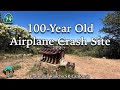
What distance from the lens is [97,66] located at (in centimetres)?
629

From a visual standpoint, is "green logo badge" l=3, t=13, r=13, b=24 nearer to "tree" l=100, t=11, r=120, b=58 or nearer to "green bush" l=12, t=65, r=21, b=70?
"green bush" l=12, t=65, r=21, b=70

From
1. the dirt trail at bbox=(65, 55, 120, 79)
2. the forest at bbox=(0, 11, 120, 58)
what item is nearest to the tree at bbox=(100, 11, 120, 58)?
the forest at bbox=(0, 11, 120, 58)

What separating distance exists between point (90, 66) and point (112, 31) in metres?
0.81

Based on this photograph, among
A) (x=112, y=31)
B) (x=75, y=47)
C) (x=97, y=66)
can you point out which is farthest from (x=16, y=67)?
(x=112, y=31)

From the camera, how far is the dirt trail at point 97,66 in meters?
6.06

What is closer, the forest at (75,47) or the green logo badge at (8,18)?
the green logo badge at (8,18)

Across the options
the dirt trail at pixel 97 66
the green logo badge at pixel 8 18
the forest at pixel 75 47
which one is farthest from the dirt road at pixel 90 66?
the green logo badge at pixel 8 18

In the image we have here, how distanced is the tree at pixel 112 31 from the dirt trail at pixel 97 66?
18cm

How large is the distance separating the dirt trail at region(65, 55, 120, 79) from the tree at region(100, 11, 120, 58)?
18cm

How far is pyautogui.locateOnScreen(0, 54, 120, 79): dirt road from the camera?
604 centimetres

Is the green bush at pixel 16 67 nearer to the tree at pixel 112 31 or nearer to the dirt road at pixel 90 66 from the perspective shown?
the dirt road at pixel 90 66

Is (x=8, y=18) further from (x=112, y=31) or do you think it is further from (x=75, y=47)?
(x=112, y=31)
